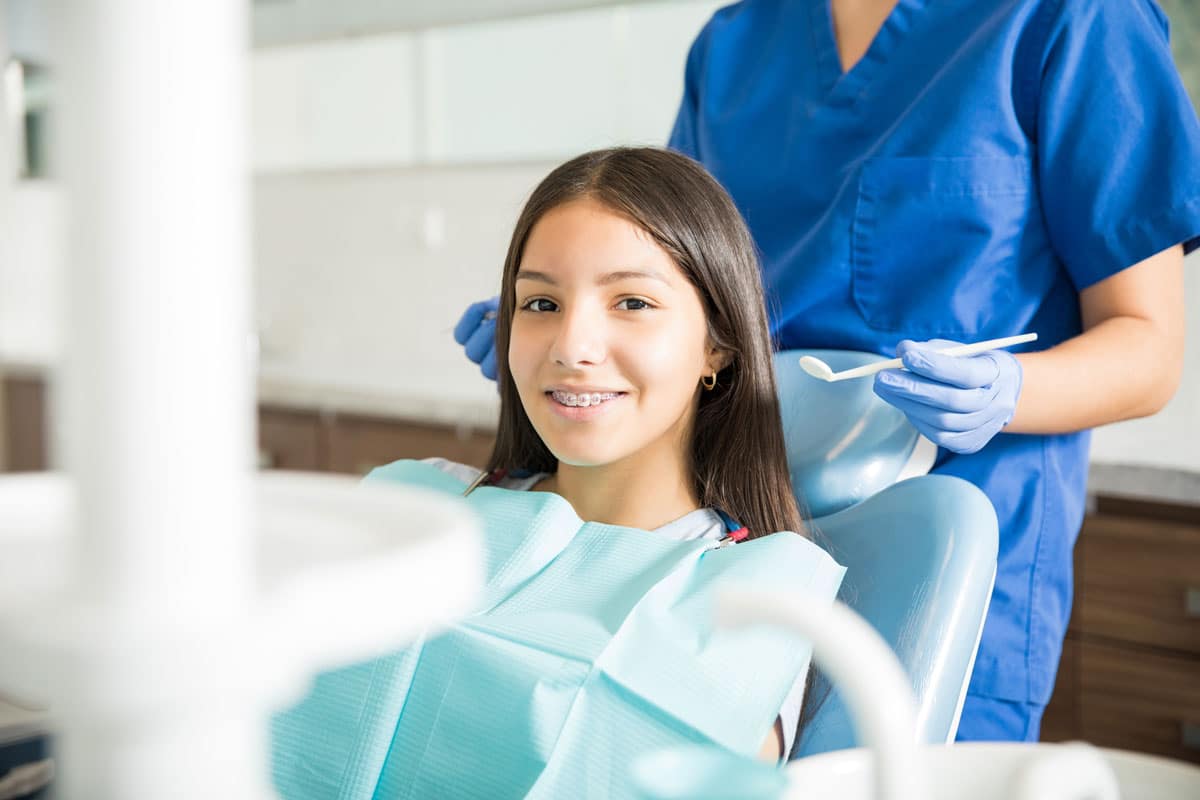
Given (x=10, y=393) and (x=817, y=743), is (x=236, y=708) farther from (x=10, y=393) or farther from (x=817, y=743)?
(x=10, y=393)

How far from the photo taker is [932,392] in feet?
3.55

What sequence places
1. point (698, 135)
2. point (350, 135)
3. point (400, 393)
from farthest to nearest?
1. point (350, 135)
2. point (400, 393)
3. point (698, 135)

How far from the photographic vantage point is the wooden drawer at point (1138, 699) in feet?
6.01

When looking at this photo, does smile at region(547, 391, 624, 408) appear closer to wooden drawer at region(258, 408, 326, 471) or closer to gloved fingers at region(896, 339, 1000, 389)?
gloved fingers at region(896, 339, 1000, 389)

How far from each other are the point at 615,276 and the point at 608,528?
24cm

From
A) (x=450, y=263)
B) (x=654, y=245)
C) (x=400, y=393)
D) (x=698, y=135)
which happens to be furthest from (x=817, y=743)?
(x=450, y=263)

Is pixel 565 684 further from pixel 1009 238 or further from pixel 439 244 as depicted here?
pixel 439 244

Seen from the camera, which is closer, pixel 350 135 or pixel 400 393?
pixel 400 393

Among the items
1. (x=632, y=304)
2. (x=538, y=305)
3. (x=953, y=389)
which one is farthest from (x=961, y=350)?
(x=538, y=305)

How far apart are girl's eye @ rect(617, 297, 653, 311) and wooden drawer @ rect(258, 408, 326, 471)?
182 centimetres

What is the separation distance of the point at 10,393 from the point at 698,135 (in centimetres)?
279

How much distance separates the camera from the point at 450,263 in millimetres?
3170

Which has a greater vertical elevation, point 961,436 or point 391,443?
point 961,436

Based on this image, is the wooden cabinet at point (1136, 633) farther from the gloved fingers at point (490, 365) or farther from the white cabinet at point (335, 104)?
the white cabinet at point (335, 104)
